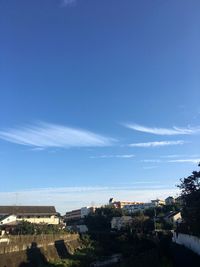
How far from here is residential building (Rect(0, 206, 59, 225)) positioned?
104 m

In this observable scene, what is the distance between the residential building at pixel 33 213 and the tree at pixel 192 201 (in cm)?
6134

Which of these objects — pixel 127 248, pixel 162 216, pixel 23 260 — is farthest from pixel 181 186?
pixel 162 216

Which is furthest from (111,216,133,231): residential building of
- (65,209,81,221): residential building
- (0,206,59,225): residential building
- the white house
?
(65,209,81,221): residential building

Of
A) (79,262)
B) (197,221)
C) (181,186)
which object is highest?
(181,186)

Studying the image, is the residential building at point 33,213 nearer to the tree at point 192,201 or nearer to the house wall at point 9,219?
the house wall at point 9,219

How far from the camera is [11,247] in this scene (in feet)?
147

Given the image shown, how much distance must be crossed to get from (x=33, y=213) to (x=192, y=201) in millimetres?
67555

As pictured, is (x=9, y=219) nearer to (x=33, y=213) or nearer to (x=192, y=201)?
(x=33, y=213)

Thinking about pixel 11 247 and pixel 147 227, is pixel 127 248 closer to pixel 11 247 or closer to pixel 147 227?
pixel 147 227

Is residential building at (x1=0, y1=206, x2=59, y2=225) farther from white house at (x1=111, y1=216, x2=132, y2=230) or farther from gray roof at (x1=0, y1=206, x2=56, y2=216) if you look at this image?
white house at (x1=111, y1=216, x2=132, y2=230)

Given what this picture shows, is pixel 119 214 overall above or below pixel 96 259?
above

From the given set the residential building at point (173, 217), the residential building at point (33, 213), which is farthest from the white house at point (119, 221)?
the residential building at point (33, 213)

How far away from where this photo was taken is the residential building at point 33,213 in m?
104

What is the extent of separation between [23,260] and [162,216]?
6163cm
